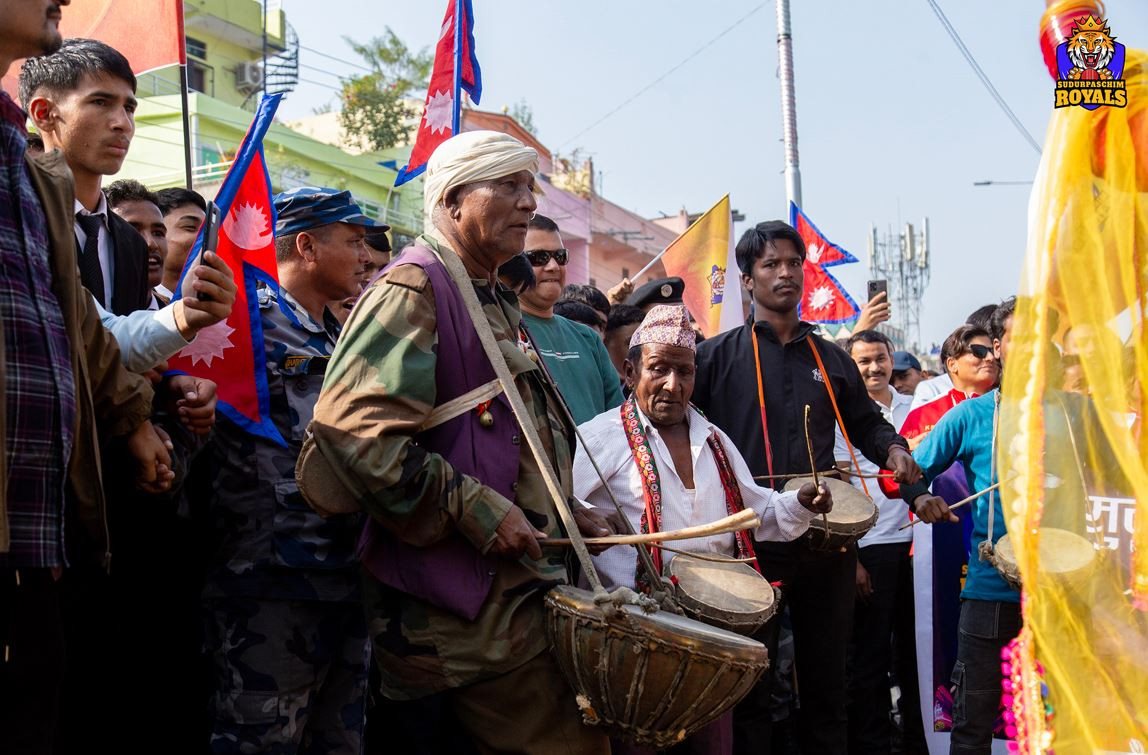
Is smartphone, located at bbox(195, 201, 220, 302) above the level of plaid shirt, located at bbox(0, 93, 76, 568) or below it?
above

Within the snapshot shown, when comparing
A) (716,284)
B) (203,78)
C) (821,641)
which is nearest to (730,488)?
(821,641)

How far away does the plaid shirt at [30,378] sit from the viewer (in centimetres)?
204

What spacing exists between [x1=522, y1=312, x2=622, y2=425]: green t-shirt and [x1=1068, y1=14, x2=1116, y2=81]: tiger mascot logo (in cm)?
255

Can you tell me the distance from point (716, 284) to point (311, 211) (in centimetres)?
512

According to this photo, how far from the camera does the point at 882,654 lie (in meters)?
5.75

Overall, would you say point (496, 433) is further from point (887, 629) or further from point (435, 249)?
point (887, 629)

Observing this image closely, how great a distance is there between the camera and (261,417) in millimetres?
3234

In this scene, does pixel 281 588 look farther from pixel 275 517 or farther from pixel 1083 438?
pixel 1083 438

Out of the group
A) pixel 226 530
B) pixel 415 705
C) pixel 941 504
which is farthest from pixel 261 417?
pixel 941 504

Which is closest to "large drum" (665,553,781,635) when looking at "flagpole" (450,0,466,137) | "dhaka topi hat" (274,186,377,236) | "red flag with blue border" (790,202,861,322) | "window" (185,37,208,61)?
"dhaka topi hat" (274,186,377,236)

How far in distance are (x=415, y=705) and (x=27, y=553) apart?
1.11 metres

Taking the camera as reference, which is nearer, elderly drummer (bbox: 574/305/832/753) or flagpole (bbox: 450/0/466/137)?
elderly drummer (bbox: 574/305/832/753)

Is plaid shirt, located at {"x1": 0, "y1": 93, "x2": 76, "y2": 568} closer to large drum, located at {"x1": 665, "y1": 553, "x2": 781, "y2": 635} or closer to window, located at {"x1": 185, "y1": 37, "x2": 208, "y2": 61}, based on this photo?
large drum, located at {"x1": 665, "y1": 553, "x2": 781, "y2": 635}

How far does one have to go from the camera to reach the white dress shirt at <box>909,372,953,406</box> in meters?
6.72
